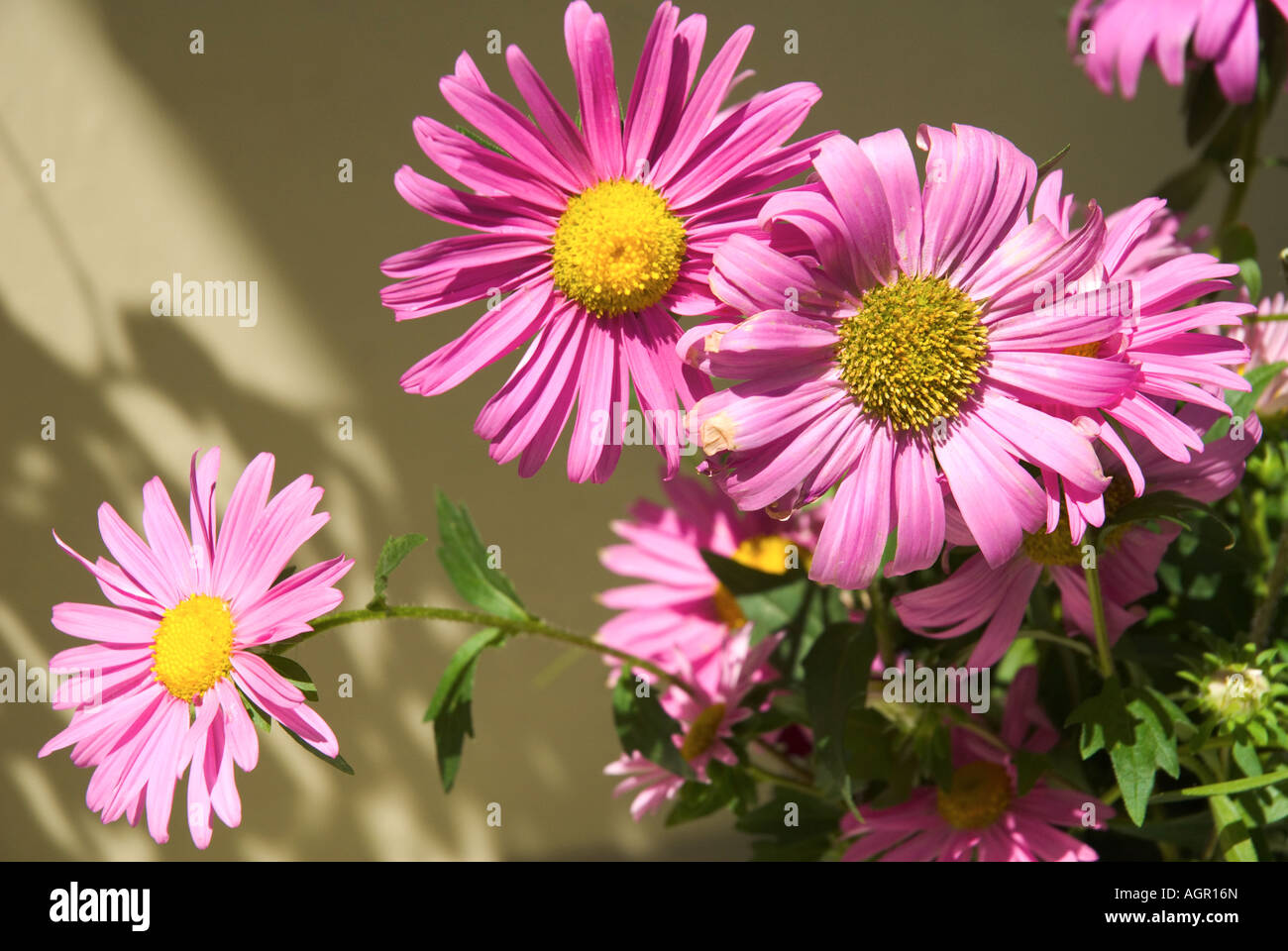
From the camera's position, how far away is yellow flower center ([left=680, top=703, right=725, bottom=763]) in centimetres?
61

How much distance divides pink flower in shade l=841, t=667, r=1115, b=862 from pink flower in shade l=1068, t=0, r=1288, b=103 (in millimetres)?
342

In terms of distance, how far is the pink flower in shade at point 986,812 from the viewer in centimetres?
56

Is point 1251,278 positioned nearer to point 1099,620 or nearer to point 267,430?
point 1099,620

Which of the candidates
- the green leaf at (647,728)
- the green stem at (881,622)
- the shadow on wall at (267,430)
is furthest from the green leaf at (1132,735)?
the shadow on wall at (267,430)

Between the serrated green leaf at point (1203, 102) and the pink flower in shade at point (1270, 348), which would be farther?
the serrated green leaf at point (1203, 102)

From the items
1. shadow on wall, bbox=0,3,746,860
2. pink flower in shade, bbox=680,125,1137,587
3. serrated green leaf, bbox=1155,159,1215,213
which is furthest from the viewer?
shadow on wall, bbox=0,3,746,860

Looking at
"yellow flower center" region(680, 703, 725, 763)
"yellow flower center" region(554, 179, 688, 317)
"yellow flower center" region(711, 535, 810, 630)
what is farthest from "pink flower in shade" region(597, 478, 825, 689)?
"yellow flower center" region(554, 179, 688, 317)

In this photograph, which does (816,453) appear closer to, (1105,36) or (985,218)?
(985,218)

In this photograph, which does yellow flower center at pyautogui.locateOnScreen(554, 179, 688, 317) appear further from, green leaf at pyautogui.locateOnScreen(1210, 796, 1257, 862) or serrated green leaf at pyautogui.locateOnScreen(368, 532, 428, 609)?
green leaf at pyautogui.locateOnScreen(1210, 796, 1257, 862)

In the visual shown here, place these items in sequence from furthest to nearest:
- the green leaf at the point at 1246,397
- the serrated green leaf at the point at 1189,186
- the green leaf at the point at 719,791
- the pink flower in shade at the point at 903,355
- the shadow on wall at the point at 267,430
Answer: the shadow on wall at the point at 267,430
the serrated green leaf at the point at 1189,186
the green leaf at the point at 719,791
the green leaf at the point at 1246,397
the pink flower in shade at the point at 903,355

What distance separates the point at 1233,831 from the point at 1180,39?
417mm

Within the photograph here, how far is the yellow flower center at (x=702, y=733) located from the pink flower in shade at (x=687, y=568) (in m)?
0.11

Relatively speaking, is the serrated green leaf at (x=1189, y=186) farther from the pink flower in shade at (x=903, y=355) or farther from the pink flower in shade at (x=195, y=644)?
the pink flower in shade at (x=195, y=644)

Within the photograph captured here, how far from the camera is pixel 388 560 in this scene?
0.45 m
